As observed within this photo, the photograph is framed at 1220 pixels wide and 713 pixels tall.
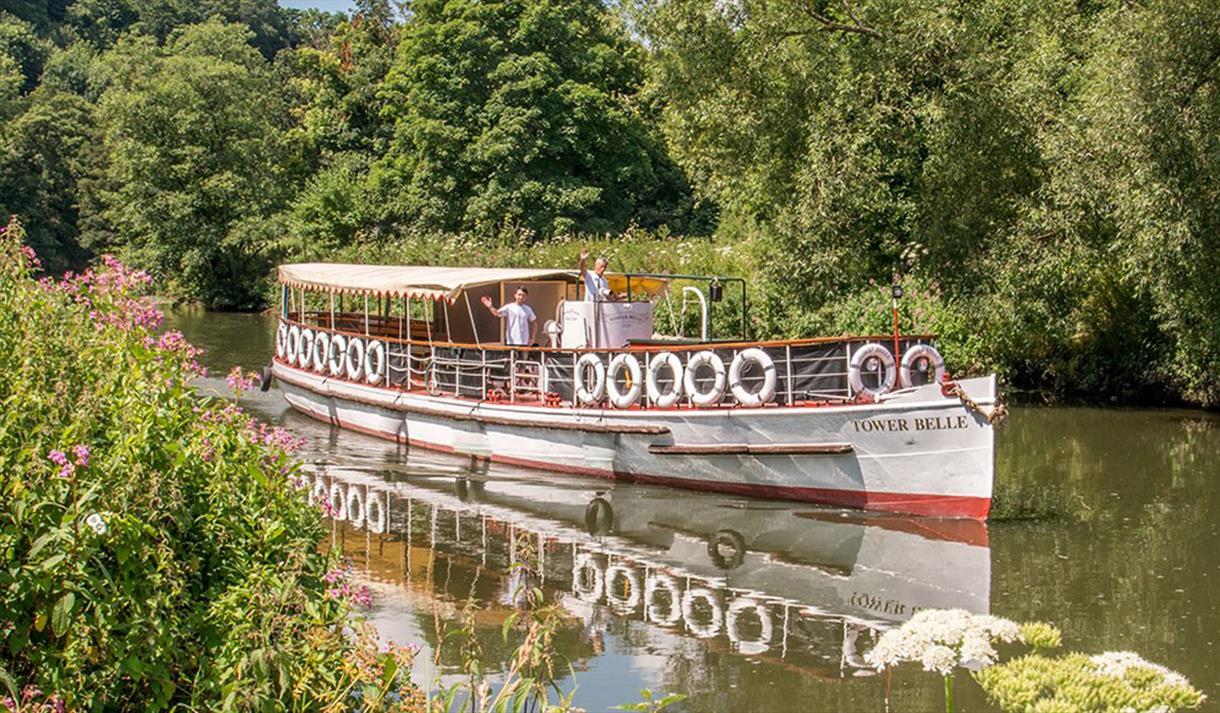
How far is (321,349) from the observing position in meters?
25.3

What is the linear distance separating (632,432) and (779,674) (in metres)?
7.82

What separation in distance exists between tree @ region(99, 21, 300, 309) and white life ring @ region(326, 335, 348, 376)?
93.8 ft

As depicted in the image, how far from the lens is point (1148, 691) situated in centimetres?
618

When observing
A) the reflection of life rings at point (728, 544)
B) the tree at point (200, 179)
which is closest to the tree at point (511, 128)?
the tree at point (200, 179)

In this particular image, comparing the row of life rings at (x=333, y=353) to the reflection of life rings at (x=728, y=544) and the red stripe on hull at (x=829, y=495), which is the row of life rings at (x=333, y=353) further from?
the reflection of life rings at (x=728, y=544)

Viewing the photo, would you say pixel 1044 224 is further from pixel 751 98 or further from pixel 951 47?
pixel 751 98

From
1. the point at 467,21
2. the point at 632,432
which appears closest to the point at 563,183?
the point at 467,21

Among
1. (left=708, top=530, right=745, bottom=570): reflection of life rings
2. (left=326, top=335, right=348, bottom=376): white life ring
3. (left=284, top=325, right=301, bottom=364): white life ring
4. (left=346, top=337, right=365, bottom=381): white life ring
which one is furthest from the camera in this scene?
(left=284, top=325, right=301, bottom=364): white life ring

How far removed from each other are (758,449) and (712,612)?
4879 millimetres

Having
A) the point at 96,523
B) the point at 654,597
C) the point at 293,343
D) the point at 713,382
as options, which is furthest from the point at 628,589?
the point at 293,343

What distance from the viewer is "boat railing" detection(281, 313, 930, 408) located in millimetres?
16875

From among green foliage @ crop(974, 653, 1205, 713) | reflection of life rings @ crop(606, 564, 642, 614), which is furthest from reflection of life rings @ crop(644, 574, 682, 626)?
green foliage @ crop(974, 653, 1205, 713)

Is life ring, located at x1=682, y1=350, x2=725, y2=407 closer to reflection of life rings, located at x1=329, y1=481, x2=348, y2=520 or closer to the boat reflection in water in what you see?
the boat reflection in water

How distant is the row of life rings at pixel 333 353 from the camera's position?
76.6ft
